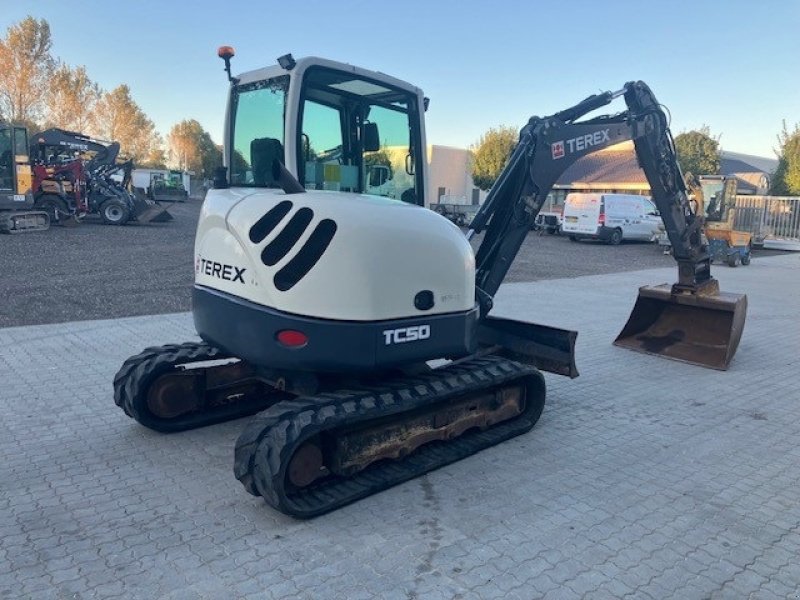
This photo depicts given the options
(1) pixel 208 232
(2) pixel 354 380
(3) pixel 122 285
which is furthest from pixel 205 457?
(3) pixel 122 285

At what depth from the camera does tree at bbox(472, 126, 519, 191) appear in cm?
4728

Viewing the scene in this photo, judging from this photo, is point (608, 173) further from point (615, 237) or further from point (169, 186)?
point (169, 186)

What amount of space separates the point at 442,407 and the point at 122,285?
8.63 meters

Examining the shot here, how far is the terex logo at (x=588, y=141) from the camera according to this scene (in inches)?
233

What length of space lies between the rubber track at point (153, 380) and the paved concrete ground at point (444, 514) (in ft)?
0.33

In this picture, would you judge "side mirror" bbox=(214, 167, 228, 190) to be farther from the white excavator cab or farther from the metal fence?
the metal fence

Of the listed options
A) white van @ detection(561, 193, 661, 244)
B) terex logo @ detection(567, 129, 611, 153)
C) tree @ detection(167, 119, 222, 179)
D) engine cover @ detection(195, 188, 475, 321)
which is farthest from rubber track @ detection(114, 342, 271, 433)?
tree @ detection(167, 119, 222, 179)

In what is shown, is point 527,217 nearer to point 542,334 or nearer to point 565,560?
point 542,334

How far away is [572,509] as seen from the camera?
371 centimetres

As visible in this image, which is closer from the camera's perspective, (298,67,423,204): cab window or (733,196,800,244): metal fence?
(298,67,423,204): cab window

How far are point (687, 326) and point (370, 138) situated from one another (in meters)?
5.10

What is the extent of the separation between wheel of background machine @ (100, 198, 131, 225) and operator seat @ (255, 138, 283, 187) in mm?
20448

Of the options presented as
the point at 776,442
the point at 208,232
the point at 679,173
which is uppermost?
the point at 679,173

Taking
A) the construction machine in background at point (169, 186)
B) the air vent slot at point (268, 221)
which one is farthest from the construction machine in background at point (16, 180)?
the construction machine in background at point (169, 186)
